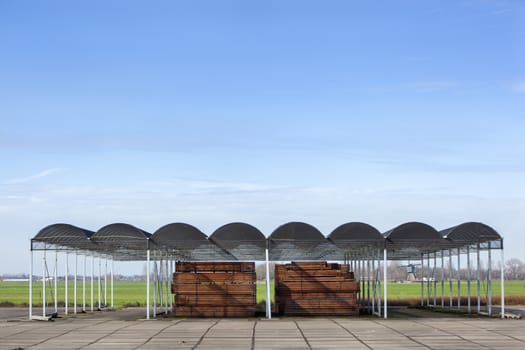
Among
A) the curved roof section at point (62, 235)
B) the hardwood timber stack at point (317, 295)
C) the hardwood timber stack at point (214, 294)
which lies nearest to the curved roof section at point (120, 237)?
the curved roof section at point (62, 235)

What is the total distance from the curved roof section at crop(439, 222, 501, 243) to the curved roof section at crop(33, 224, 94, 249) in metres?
14.0

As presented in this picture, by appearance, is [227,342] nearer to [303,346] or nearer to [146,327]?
[303,346]

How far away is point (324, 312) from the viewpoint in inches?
1324

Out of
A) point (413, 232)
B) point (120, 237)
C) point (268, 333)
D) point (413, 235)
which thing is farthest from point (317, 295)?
point (268, 333)

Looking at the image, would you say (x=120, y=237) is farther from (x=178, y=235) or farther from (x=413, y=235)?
(x=413, y=235)

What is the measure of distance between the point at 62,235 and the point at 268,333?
34.8 feet

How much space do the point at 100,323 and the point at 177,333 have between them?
669 cm

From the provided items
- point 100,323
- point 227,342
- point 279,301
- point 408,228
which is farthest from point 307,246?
point 227,342

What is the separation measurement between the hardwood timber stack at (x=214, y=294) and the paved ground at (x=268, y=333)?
132cm

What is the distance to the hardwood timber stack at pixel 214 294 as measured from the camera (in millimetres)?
33000

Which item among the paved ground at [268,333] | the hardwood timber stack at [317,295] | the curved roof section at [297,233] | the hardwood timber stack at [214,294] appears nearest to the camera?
the paved ground at [268,333]

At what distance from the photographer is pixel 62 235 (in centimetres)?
3158

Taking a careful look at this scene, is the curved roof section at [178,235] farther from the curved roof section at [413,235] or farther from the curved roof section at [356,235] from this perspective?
the curved roof section at [413,235]

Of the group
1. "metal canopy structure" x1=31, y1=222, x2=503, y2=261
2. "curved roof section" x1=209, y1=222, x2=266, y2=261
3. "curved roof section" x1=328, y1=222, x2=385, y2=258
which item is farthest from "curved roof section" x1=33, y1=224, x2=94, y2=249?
"curved roof section" x1=328, y1=222, x2=385, y2=258
